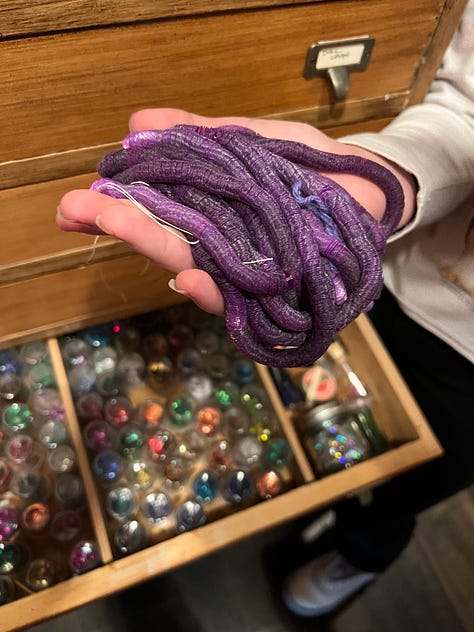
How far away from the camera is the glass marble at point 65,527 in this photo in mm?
619

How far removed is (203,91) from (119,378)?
0.39 metres

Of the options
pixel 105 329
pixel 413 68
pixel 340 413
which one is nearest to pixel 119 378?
pixel 105 329

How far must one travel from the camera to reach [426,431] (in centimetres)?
61

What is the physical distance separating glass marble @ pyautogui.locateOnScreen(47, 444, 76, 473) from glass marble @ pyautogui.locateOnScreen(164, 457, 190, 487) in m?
0.12

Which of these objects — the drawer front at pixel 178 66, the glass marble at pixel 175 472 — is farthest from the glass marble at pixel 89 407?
the drawer front at pixel 178 66

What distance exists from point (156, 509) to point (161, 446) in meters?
0.08

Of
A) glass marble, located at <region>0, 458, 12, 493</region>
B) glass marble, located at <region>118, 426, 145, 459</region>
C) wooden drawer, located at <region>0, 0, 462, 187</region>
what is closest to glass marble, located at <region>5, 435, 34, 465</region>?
glass marble, located at <region>0, 458, 12, 493</region>

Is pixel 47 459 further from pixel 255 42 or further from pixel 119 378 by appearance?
pixel 255 42

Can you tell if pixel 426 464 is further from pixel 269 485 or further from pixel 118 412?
pixel 118 412

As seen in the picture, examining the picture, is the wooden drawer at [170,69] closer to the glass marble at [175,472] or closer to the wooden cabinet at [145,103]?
the wooden cabinet at [145,103]

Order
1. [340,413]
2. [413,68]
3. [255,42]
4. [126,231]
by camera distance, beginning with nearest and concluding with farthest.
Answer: [126,231] → [255,42] → [413,68] → [340,413]

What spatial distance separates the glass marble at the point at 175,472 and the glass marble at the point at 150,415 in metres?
0.05

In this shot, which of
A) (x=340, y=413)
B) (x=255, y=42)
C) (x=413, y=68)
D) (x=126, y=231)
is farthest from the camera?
(x=340, y=413)

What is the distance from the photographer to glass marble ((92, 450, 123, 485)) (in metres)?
0.64
